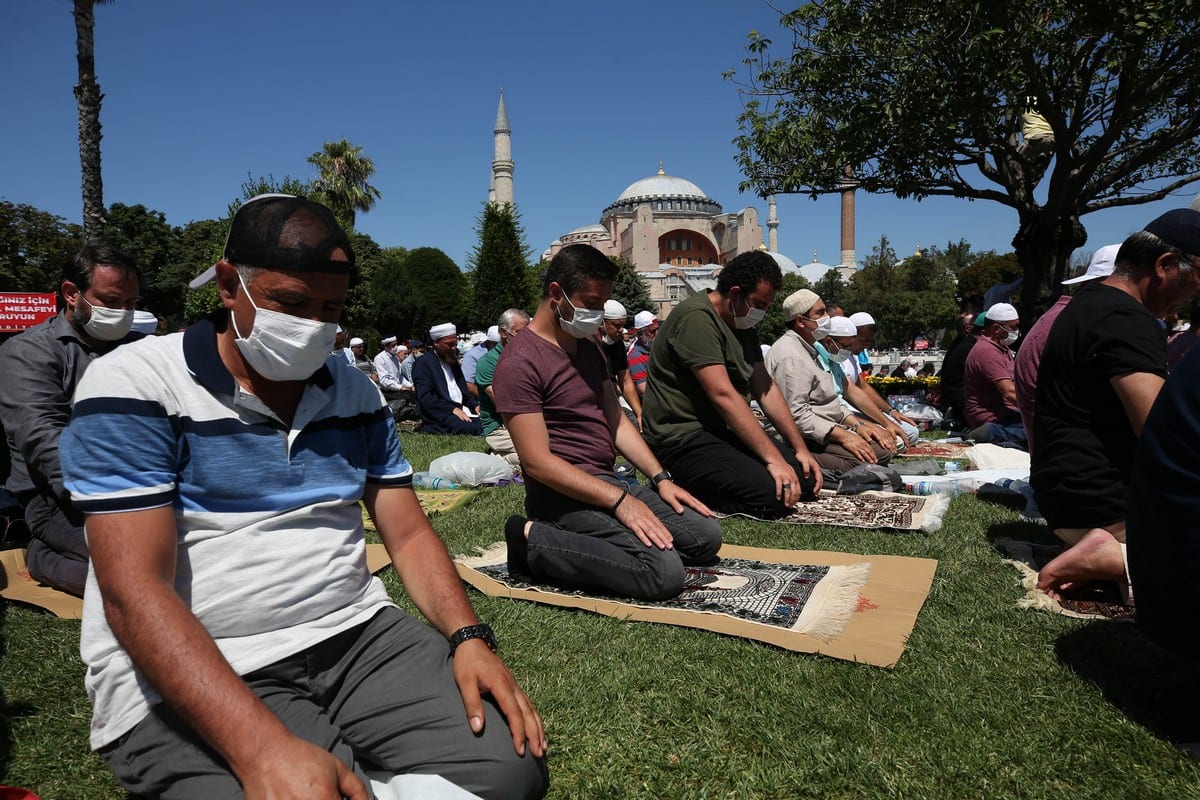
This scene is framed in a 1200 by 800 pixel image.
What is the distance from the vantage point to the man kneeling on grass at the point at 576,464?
3.75 m

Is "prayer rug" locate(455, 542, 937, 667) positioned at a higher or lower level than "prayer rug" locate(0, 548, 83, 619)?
lower

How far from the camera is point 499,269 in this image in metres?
Answer: 38.1

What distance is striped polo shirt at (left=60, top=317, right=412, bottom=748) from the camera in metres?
1.63

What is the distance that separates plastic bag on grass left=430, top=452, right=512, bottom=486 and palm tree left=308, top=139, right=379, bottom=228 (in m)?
36.7

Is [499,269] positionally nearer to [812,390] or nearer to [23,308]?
[23,308]

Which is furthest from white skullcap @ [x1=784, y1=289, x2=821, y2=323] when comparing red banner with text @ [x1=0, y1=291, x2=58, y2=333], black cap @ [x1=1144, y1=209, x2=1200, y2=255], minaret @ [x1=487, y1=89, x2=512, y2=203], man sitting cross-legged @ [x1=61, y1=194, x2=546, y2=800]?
minaret @ [x1=487, y1=89, x2=512, y2=203]

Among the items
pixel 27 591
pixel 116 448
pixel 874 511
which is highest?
pixel 116 448

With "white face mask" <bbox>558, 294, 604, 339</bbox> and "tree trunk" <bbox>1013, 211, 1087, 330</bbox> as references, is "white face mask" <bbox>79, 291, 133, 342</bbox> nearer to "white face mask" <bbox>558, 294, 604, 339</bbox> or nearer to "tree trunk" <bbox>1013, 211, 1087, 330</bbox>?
"white face mask" <bbox>558, 294, 604, 339</bbox>

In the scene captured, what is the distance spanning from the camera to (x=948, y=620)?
3510 millimetres

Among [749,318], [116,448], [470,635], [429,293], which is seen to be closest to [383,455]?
[470,635]

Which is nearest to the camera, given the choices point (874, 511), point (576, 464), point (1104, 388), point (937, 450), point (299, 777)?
point (299, 777)

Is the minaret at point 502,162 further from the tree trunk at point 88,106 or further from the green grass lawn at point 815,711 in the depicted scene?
the green grass lawn at point 815,711

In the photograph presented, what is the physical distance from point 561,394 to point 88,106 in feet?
42.3

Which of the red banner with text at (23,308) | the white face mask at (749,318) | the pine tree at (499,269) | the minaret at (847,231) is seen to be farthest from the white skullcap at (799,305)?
the minaret at (847,231)
